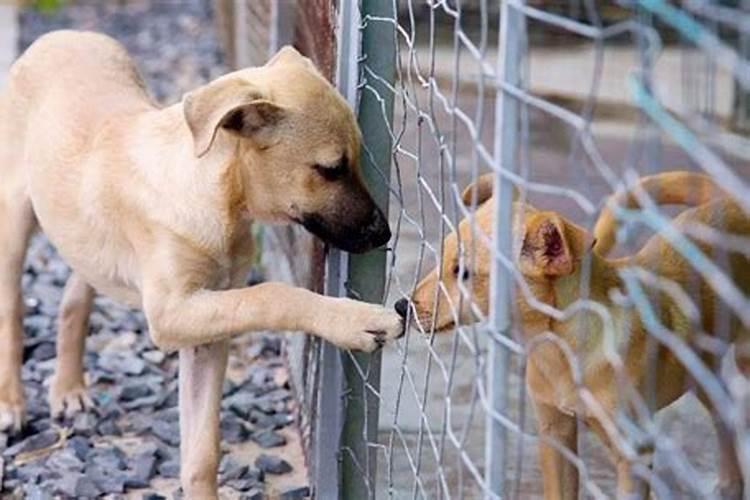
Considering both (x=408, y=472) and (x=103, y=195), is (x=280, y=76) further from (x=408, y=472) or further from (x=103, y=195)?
(x=408, y=472)

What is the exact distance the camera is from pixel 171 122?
4.15 meters

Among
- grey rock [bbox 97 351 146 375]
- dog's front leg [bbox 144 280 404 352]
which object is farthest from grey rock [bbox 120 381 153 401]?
dog's front leg [bbox 144 280 404 352]

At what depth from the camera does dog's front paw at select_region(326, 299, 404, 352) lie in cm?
350

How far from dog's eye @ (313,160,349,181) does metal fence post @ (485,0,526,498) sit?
4.22 feet

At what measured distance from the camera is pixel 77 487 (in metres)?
4.57

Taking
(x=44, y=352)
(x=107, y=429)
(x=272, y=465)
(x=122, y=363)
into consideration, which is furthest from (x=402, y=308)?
(x=44, y=352)

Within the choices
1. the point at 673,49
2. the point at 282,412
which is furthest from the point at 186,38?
the point at 282,412

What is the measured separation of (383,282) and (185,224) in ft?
1.53

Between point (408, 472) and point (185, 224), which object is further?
point (408, 472)

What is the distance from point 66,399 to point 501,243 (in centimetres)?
287

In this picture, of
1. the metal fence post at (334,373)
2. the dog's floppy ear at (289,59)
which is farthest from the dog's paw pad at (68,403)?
the dog's floppy ear at (289,59)

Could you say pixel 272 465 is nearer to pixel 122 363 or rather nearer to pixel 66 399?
pixel 66 399

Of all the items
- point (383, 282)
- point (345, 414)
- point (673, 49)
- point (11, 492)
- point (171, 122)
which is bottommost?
point (11, 492)

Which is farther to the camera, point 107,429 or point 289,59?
point 107,429
